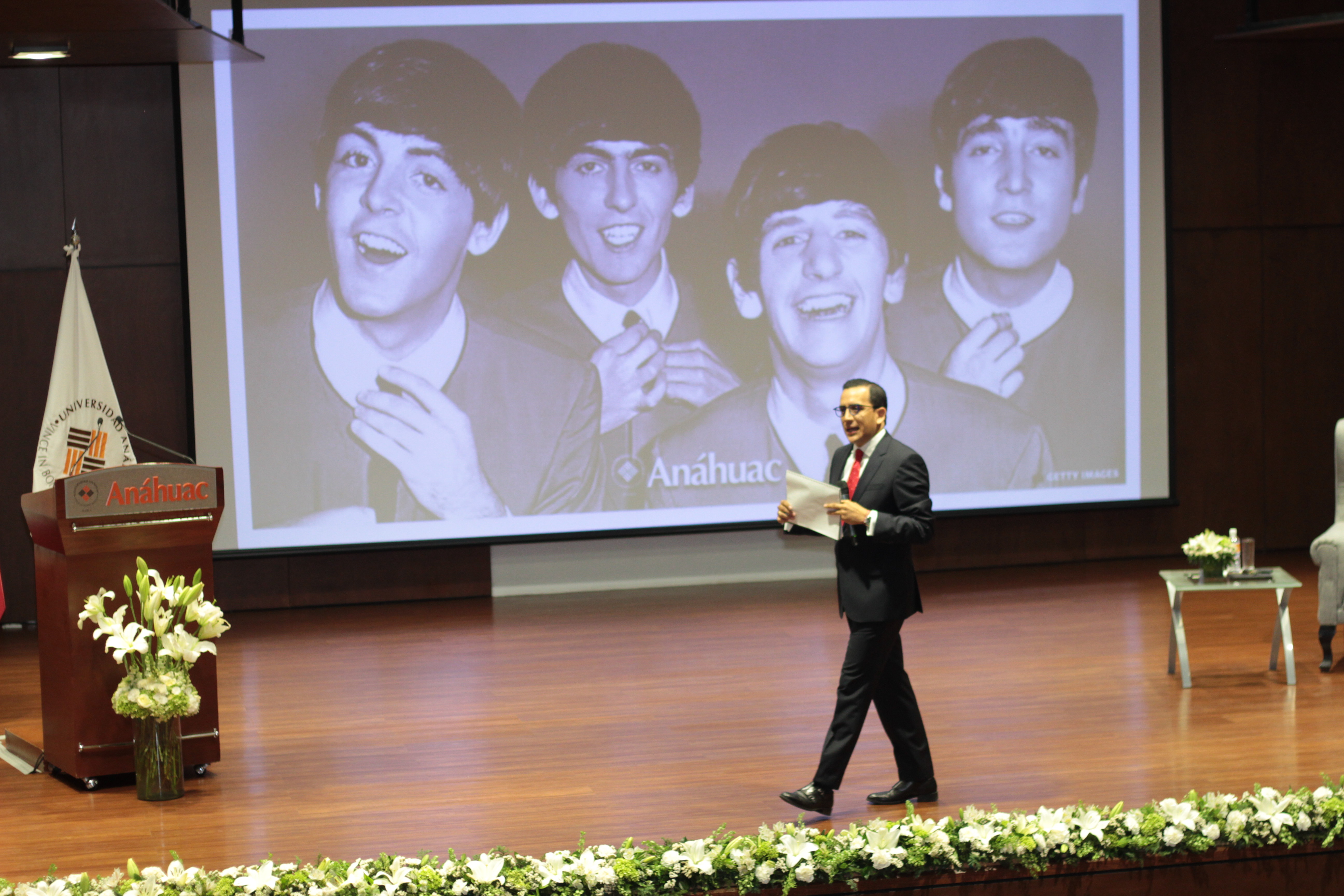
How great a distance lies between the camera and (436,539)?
850 cm

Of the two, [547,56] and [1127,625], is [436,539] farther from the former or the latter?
[1127,625]

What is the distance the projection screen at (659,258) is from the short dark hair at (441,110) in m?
0.02

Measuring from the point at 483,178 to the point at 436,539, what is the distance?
2.17 metres

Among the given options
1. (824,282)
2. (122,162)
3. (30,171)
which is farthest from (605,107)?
(30,171)

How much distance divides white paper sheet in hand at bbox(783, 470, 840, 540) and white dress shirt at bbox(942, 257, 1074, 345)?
4.86 m

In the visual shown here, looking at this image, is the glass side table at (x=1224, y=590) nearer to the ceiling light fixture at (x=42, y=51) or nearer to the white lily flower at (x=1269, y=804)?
the white lily flower at (x=1269, y=804)

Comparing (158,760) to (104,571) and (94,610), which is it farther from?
(104,571)

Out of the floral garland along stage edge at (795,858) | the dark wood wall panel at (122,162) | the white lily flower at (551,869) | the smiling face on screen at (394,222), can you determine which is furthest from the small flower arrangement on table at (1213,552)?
the dark wood wall panel at (122,162)

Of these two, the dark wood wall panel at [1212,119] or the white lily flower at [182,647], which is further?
the dark wood wall panel at [1212,119]

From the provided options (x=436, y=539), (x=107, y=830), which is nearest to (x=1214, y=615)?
(x=436, y=539)

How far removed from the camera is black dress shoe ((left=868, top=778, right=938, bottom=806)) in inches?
180

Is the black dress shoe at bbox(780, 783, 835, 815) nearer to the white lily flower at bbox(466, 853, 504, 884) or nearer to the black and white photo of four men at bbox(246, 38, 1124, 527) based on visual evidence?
the white lily flower at bbox(466, 853, 504, 884)

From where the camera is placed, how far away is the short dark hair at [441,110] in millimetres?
8234

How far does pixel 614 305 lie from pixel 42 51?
11.1ft
